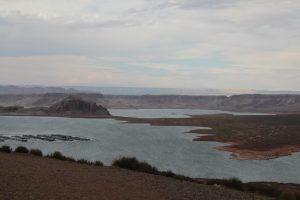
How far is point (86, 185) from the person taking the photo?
1622 centimetres

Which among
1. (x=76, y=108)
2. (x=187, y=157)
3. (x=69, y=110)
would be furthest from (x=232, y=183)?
(x=76, y=108)

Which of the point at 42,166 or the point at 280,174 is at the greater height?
the point at 42,166

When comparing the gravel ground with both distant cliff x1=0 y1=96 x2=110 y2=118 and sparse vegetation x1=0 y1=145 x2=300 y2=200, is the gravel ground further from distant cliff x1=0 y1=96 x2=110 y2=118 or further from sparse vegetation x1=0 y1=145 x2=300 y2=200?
distant cliff x1=0 y1=96 x2=110 y2=118

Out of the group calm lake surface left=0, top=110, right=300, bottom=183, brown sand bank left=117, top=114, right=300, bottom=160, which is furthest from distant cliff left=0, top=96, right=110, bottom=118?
calm lake surface left=0, top=110, right=300, bottom=183

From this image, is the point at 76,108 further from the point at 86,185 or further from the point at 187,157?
the point at 86,185

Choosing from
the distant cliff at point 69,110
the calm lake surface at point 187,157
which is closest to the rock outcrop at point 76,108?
the distant cliff at point 69,110

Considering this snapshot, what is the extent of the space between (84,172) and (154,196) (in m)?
4.77

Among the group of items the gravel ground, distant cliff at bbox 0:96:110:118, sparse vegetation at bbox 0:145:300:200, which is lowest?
distant cliff at bbox 0:96:110:118

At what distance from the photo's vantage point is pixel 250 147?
54.8 metres

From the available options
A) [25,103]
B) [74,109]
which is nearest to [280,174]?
[74,109]

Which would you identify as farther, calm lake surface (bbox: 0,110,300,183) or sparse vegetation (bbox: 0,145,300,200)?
calm lake surface (bbox: 0,110,300,183)

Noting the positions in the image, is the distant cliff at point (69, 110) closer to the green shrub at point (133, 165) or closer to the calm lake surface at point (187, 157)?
the calm lake surface at point (187, 157)

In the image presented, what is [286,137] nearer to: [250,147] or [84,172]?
[250,147]

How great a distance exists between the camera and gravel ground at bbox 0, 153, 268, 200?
14295 millimetres
